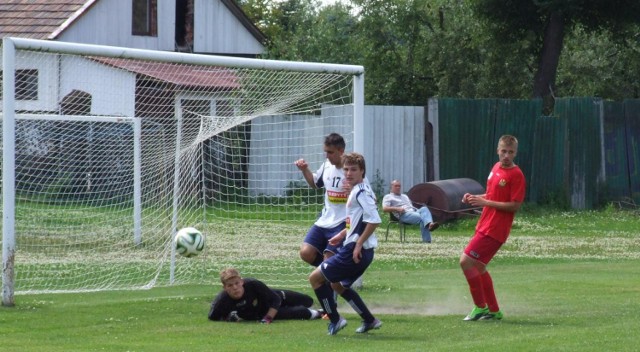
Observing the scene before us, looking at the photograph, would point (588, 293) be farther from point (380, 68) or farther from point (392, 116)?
point (380, 68)

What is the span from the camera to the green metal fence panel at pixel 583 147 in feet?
93.9

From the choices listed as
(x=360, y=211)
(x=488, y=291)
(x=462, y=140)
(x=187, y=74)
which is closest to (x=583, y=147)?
(x=462, y=140)

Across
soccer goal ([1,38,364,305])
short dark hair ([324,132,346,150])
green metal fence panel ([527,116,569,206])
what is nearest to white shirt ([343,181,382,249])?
short dark hair ([324,132,346,150])

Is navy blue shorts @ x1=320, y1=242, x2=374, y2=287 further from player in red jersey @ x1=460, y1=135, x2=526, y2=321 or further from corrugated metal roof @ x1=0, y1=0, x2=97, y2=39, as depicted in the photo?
corrugated metal roof @ x1=0, y1=0, x2=97, y2=39

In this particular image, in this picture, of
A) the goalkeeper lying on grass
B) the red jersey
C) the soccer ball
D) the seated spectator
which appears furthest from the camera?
the seated spectator

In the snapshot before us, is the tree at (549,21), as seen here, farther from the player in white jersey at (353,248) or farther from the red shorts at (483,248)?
the player in white jersey at (353,248)

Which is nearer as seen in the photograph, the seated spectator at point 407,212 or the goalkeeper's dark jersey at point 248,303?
the goalkeeper's dark jersey at point 248,303

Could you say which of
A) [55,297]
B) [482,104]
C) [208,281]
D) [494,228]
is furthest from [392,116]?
[494,228]

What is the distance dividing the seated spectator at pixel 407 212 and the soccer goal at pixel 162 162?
5.74 ft

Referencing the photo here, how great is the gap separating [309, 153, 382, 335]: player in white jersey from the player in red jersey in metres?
1.27

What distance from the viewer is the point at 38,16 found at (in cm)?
3347

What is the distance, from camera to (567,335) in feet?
33.3

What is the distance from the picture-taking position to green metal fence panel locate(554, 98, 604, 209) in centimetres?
2862

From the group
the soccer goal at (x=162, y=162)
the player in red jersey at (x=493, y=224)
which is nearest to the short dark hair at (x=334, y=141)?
the player in red jersey at (x=493, y=224)
